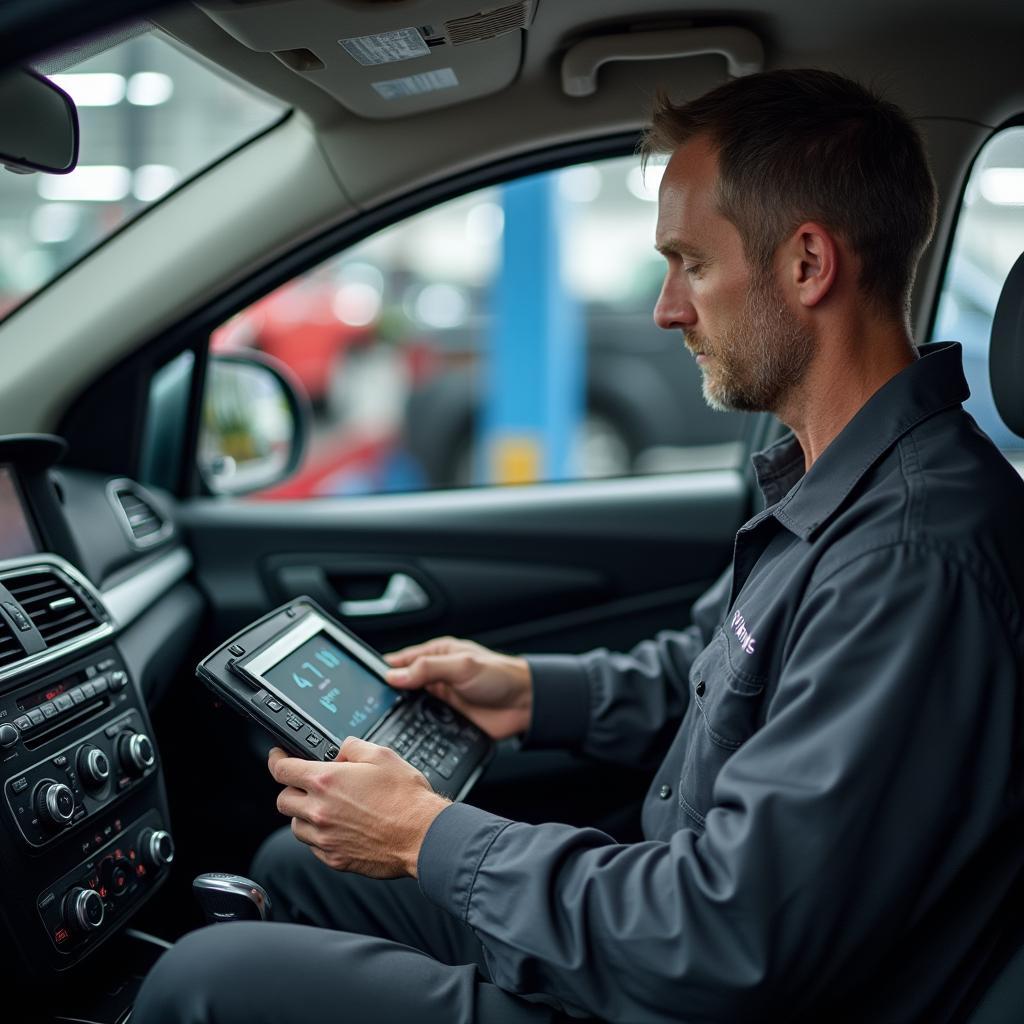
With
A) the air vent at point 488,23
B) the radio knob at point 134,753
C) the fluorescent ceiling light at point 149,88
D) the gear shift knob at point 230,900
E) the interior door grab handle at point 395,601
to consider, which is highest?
the fluorescent ceiling light at point 149,88

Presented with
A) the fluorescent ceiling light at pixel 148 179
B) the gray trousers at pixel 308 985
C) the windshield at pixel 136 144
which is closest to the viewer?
the gray trousers at pixel 308 985

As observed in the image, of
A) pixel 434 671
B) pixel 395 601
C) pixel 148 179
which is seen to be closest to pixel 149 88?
pixel 148 179

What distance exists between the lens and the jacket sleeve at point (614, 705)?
5.90 ft

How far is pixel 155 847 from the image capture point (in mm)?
1640

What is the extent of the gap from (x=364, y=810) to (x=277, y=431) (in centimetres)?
156

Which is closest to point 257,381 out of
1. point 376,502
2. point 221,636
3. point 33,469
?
point 376,502

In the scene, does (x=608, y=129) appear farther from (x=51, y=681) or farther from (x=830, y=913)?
(x=830, y=913)

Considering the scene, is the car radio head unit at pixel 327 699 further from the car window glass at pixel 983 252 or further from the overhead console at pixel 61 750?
the car window glass at pixel 983 252

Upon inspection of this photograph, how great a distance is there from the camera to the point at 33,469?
6.01ft

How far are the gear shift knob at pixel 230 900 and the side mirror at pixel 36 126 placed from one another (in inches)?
36.6

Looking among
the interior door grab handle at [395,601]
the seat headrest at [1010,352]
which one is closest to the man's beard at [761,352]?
the seat headrest at [1010,352]

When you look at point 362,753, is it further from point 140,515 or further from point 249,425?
point 249,425

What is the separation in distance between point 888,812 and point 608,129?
4.47 feet

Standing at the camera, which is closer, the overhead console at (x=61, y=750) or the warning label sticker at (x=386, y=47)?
the overhead console at (x=61, y=750)
